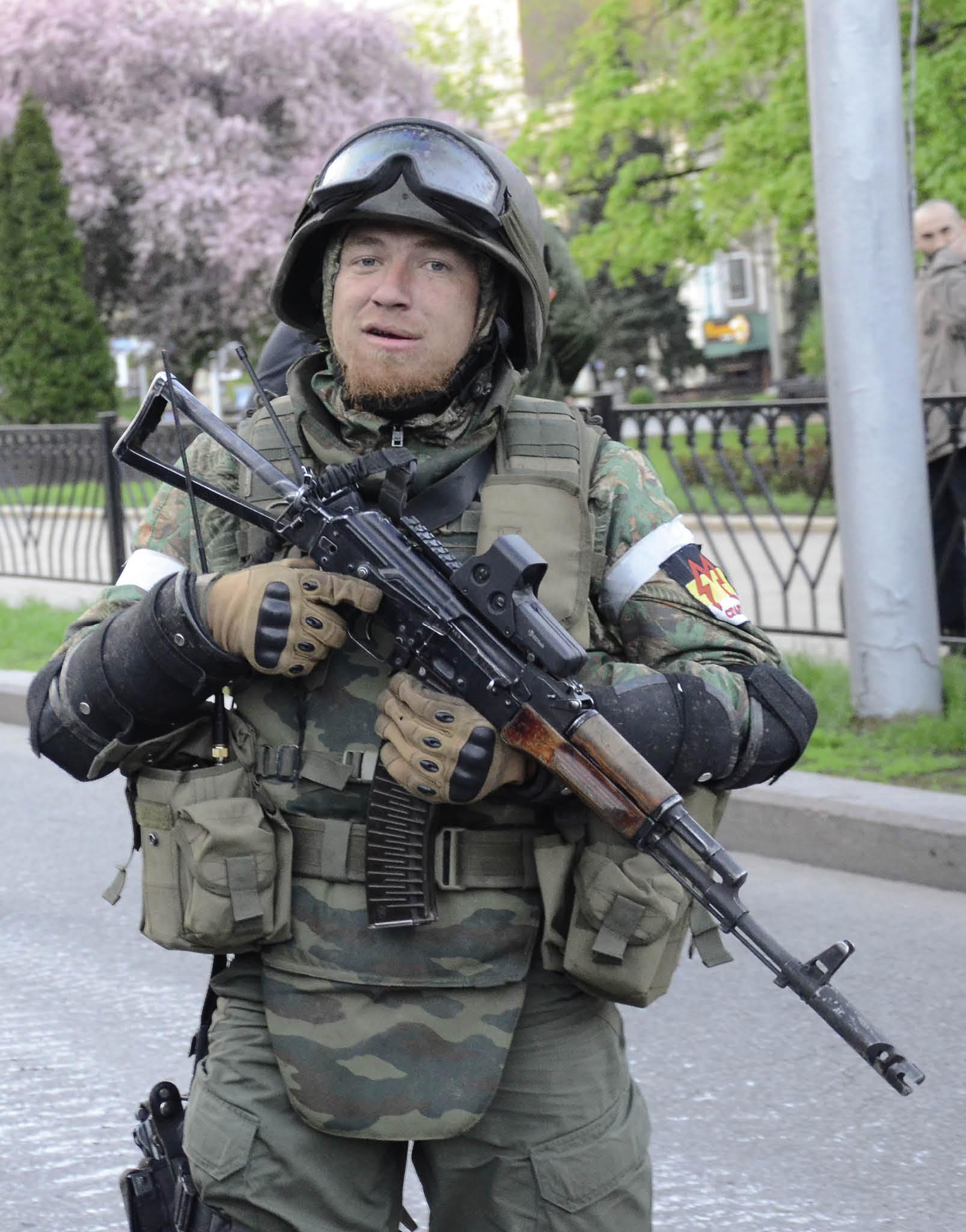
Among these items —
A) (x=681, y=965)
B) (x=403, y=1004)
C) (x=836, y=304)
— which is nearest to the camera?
(x=403, y=1004)

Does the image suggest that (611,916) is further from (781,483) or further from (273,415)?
(781,483)

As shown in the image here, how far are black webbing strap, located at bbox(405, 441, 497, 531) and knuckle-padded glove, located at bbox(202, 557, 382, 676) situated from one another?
0.55ft

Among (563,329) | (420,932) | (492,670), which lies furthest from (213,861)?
(563,329)

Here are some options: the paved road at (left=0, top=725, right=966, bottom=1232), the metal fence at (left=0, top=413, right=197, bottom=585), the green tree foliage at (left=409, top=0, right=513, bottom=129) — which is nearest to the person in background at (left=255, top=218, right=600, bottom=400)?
the paved road at (left=0, top=725, right=966, bottom=1232)

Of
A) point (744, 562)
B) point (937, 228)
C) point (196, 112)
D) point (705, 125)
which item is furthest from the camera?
point (196, 112)

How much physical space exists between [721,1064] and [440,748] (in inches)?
94.8

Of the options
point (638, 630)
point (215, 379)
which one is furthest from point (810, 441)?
point (215, 379)

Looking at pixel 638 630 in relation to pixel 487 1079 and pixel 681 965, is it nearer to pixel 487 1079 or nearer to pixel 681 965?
pixel 487 1079

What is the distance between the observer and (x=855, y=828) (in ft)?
18.1

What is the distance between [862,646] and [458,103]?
68.9ft

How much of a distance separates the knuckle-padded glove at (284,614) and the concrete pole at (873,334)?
452 centimetres

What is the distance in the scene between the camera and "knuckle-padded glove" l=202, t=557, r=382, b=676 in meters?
1.96

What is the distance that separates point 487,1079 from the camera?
2.01 m

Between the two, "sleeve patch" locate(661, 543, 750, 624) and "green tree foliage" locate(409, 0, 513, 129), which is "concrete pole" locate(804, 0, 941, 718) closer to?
"sleeve patch" locate(661, 543, 750, 624)
